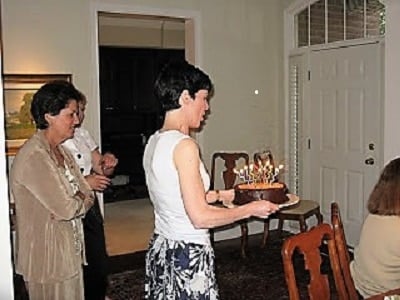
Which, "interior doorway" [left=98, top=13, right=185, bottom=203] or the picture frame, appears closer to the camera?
the picture frame

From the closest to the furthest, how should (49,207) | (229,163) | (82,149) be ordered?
1. (49,207)
2. (82,149)
3. (229,163)

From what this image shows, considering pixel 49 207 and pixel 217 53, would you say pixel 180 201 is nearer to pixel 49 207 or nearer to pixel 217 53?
pixel 49 207

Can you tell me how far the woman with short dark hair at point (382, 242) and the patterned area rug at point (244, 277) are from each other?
A: 186cm

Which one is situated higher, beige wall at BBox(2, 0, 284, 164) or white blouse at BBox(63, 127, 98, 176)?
beige wall at BBox(2, 0, 284, 164)

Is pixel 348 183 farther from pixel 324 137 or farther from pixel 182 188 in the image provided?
pixel 182 188

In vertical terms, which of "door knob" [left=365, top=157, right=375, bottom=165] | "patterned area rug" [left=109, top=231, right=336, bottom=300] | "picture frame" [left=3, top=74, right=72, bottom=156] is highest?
"picture frame" [left=3, top=74, right=72, bottom=156]

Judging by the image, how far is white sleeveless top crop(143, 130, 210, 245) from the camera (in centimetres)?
204

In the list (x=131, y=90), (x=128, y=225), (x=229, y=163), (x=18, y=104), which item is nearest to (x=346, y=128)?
(x=229, y=163)

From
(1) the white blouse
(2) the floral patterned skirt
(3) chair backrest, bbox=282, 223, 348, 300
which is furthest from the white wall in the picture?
(1) the white blouse

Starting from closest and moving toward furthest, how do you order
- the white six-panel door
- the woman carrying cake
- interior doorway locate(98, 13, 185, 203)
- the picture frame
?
the woman carrying cake, the picture frame, the white six-panel door, interior doorway locate(98, 13, 185, 203)

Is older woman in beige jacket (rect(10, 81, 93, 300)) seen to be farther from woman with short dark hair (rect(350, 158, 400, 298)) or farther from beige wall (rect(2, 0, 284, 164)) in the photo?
beige wall (rect(2, 0, 284, 164))

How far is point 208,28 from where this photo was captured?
18.5ft

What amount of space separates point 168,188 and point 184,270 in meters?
0.34

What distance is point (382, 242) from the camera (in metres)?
2.17
